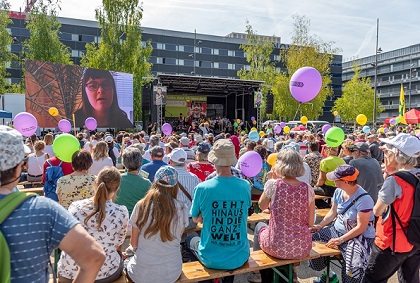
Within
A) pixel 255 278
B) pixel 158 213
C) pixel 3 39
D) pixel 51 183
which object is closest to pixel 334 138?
pixel 255 278

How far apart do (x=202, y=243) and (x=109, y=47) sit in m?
25.8

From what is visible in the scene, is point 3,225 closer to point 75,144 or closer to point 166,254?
point 166,254

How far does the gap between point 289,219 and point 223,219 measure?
61 centimetres

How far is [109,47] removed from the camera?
2611 cm

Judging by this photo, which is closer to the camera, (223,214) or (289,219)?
(223,214)

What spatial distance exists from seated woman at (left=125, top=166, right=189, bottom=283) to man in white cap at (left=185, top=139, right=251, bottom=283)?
0.25m

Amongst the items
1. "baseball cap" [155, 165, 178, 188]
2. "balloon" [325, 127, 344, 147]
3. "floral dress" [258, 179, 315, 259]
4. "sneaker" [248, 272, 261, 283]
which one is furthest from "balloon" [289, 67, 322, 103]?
"baseball cap" [155, 165, 178, 188]

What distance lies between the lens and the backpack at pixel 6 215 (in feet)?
3.96

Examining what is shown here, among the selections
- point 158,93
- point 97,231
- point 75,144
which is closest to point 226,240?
point 97,231

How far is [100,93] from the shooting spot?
731 inches

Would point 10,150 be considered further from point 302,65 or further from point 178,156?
point 302,65

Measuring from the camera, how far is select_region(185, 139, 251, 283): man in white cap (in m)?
2.81

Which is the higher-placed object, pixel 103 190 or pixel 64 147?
pixel 64 147

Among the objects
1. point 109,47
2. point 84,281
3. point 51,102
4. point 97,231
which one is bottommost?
point 97,231
